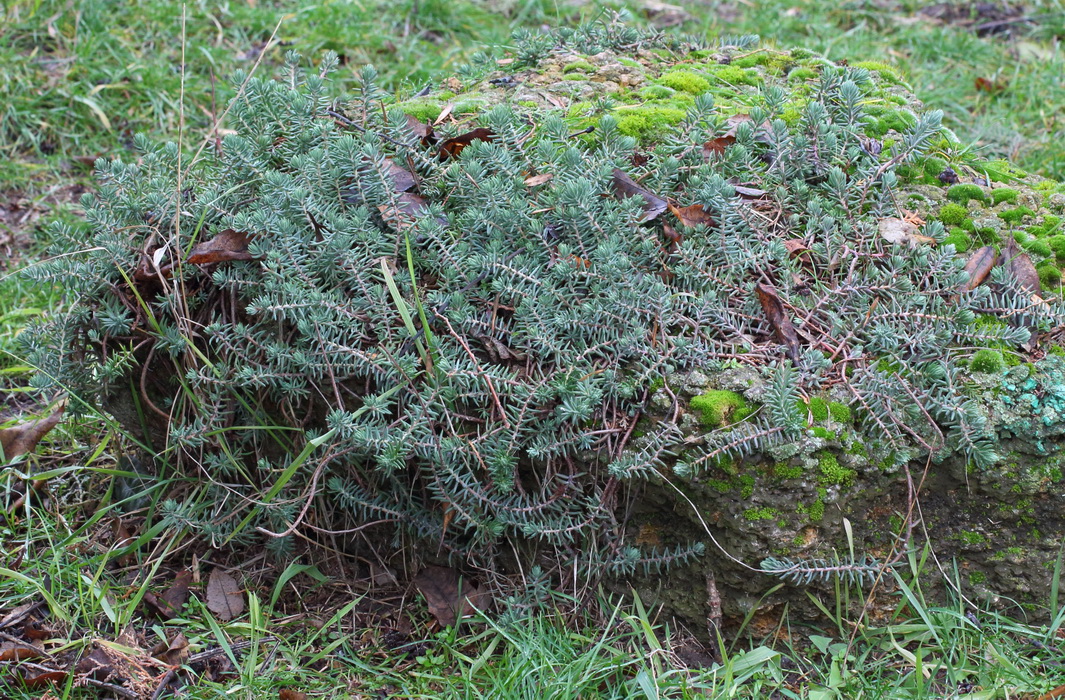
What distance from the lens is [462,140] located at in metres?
2.81

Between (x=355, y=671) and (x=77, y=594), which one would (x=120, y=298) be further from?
(x=355, y=671)

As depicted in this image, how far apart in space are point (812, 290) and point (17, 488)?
103 inches

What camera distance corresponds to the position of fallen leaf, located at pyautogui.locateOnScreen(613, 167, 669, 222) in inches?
100

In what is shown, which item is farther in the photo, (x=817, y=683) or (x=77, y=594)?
(x=77, y=594)

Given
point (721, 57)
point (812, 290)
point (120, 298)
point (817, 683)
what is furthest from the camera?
point (721, 57)

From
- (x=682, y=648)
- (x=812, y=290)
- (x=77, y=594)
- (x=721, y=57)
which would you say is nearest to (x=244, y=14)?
(x=721, y=57)

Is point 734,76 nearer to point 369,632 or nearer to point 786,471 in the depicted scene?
point 786,471

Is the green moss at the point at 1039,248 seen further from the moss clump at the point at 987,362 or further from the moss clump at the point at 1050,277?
the moss clump at the point at 987,362

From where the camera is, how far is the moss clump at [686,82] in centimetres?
324

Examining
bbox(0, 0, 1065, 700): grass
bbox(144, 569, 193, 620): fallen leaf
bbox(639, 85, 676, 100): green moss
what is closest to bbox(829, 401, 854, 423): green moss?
bbox(0, 0, 1065, 700): grass

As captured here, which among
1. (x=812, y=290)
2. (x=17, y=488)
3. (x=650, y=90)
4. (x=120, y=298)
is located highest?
(x=650, y=90)

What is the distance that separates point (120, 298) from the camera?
2.66 metres

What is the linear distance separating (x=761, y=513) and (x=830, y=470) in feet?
0.65

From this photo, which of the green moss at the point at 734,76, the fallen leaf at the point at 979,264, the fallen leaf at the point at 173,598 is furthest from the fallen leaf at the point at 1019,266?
the fallen leaf at the point at 173,598
